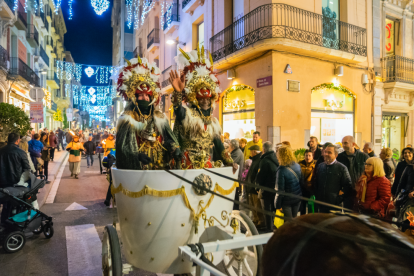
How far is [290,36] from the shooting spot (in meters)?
10.2

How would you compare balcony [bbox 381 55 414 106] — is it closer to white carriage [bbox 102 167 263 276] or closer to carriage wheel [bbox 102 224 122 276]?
white carriage [bbox 102 167 263 276]

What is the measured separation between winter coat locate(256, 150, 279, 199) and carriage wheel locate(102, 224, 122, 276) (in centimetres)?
300

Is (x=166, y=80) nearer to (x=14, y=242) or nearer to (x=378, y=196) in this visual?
(x=14, y=242)

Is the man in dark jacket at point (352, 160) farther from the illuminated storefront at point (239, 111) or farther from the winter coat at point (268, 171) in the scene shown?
the illuminated storefront at point (239, 111)

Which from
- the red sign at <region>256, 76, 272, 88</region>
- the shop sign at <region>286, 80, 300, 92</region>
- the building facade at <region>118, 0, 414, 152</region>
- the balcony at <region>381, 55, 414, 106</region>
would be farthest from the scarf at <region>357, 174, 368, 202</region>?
the balcony at <region>381, 55, 414, 106</region>

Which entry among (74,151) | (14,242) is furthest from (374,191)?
(74,151)

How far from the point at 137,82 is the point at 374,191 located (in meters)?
3.65

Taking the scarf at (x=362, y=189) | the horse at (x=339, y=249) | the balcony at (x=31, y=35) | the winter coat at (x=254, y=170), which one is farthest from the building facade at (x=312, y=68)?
the balcony at (x=31, y=35)

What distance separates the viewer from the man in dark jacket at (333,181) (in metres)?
4.35

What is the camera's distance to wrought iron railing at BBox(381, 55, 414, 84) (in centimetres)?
1314

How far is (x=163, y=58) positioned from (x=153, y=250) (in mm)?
19160

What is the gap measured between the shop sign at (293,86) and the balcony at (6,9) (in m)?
14.6

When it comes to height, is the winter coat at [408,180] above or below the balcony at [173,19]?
below

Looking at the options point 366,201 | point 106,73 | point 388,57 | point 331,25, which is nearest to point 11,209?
point 366,201
